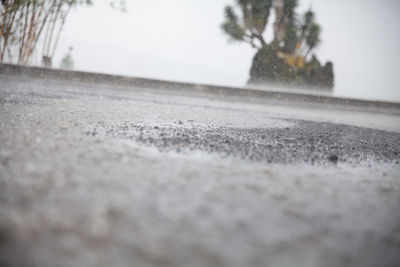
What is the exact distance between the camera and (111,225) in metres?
0.64

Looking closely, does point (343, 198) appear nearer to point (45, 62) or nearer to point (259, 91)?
point (259, 91)

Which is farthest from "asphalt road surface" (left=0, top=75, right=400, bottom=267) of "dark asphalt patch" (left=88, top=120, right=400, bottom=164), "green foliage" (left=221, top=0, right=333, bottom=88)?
"green foliage" (left=221, top=0, right=333, bottom=88)

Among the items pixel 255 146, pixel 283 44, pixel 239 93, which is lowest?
pixel 255 146

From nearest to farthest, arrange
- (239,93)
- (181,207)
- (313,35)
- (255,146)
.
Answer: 1. (181,207)
2. (255,146)
3. (239,93)
4. (313,35)

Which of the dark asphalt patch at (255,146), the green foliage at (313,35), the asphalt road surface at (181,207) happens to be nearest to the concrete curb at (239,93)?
the dark asphalt patch at (255,146)

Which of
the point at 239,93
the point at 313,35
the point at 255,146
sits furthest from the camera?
the point at 313,35

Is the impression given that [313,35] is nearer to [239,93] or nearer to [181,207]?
[239,93]

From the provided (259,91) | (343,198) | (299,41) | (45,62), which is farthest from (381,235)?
A: (299,41)

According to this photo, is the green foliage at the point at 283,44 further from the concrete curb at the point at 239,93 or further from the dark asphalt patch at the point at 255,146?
the dark asphalt patch at the point at 255,146

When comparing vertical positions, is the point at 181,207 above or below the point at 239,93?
below

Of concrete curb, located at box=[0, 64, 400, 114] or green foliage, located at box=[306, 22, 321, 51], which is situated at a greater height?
green foliage, located at box=[306, 22, 321, 51]

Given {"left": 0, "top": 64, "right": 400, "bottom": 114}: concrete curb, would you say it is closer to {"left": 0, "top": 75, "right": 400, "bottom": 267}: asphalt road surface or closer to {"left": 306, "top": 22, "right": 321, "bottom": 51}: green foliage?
{"left": 0, "top": 75, "right": 400, "bottom": 267}: asphalt road surface

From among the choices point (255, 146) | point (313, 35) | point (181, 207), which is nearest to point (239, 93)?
point (255, 146)

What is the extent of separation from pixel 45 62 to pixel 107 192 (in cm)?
778
